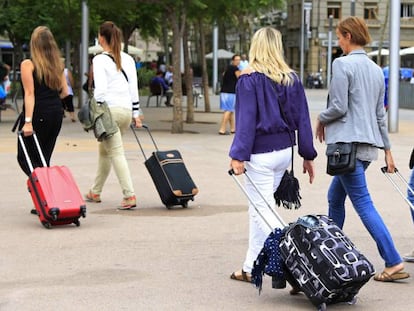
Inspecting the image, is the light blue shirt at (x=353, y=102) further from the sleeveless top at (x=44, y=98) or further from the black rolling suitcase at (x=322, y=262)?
the sleeveless top at (x=44, y=98)

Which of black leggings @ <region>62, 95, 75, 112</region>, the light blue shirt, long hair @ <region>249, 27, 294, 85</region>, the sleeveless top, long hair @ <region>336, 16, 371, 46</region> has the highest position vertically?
long hair @ <region>336, 16, 371, 46</region>

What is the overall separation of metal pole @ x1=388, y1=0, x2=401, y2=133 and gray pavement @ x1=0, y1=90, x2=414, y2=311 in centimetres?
694

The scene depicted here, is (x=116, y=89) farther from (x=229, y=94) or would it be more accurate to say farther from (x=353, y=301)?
(x=229, y=94)

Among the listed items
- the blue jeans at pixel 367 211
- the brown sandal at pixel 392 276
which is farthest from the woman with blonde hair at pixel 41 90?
the brown sandal at pixel 392 276

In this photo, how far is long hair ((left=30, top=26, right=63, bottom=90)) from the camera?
9.00 m

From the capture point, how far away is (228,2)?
19.3m

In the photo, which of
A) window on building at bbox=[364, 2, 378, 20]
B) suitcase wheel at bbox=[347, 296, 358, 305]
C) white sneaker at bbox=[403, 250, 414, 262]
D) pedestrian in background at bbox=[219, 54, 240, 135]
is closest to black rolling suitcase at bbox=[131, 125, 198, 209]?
white sneaker at bbox=[403, 250, 414, 262]

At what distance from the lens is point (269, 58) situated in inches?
246

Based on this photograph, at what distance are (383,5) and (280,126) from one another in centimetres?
7197

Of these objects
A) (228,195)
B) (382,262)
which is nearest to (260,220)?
(382,262)

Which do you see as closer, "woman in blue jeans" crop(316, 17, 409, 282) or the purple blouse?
the purple blouse

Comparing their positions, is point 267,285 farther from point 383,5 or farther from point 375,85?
point 383,5

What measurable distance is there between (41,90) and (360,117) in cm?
383

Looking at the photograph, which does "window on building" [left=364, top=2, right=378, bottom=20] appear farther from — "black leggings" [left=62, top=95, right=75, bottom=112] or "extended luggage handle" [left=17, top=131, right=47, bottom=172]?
"extended luggage handle" [left=17, top=131, right=47, bottom=172]
